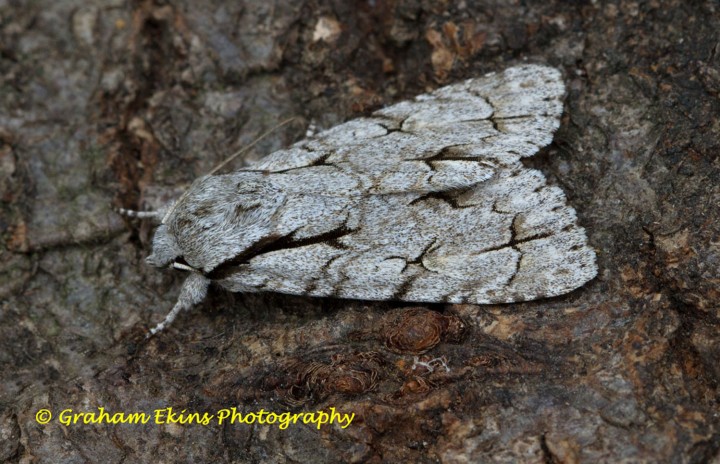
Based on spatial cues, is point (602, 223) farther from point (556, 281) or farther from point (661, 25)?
point (661, 25)

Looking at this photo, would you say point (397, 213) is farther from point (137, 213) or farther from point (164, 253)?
point (137, 213)

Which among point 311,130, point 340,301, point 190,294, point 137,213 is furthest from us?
point 311,130

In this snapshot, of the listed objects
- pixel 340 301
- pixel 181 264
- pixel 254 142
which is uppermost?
pixel 254 142

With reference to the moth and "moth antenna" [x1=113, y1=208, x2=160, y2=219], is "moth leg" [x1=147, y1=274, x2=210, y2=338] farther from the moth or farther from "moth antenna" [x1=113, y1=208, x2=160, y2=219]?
"moth antenna" [x1=113, y1=208, x2=160, y2=219]

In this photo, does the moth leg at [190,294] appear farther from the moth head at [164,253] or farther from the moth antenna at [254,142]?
the moth antenna at [254,142]

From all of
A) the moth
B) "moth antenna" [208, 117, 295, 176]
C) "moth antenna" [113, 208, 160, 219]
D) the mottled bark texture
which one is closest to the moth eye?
the moth

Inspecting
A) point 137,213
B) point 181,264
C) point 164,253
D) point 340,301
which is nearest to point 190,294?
point 181,264

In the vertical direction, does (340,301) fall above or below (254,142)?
below
